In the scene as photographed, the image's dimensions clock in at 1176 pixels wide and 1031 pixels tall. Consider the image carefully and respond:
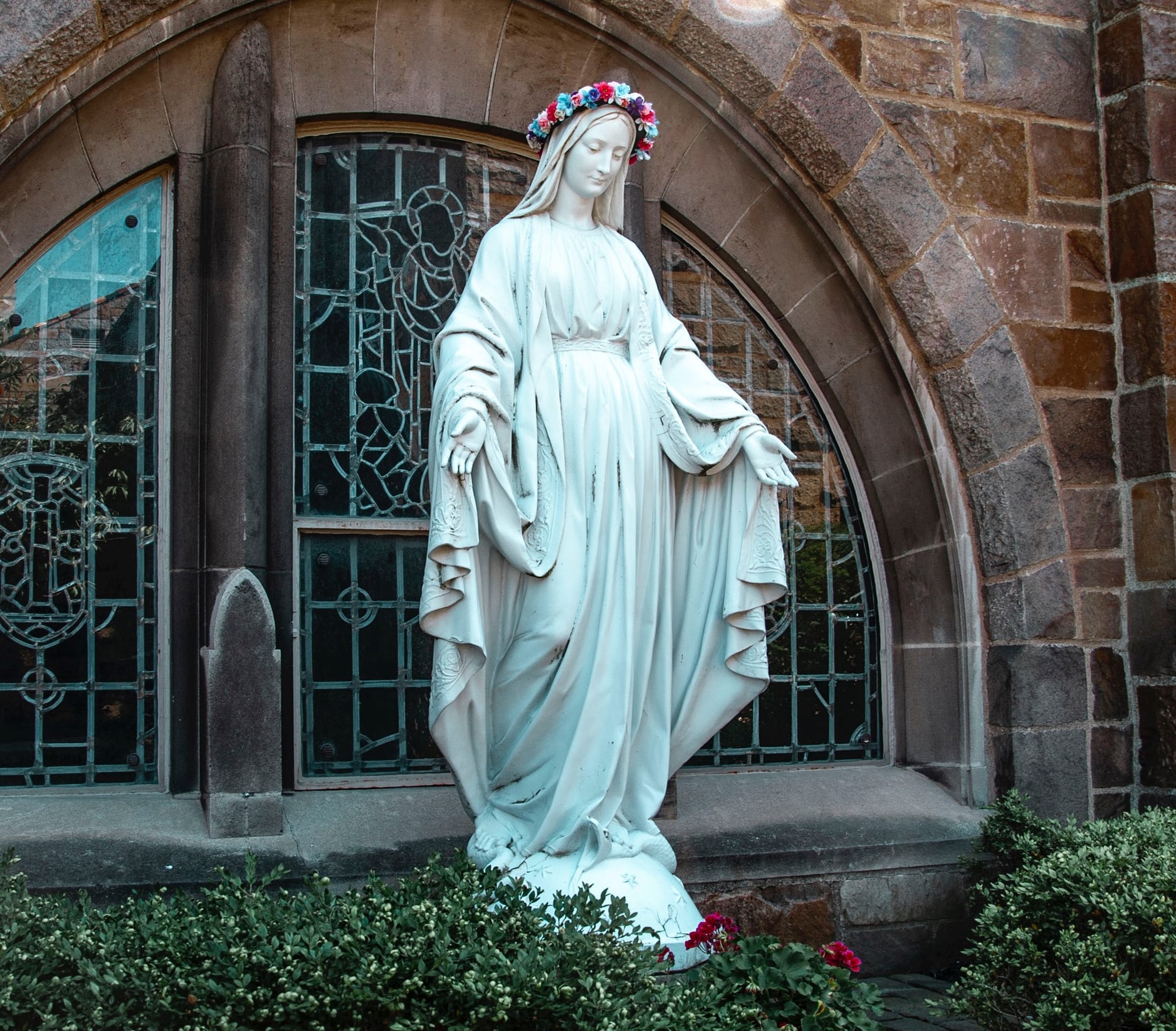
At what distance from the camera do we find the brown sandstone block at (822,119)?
16.8 ft

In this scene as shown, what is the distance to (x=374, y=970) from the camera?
2.73 metres

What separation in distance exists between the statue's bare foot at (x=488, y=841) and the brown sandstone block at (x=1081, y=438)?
2840mm

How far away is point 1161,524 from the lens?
5.23 metres

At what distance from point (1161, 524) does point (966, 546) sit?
2.54 ft

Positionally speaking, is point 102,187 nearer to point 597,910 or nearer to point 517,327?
point 517,327

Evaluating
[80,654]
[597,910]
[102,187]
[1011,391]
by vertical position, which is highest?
[102,187]

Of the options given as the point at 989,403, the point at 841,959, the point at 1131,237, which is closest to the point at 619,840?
the point at 841,959

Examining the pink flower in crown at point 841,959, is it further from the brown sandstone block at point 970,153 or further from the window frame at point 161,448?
the brown sandstone block at point 970,153

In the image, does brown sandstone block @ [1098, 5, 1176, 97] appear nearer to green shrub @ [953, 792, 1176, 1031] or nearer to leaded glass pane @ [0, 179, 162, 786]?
green shrub @ [953, 792, 1176, 1031]

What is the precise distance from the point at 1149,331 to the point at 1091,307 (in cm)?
25

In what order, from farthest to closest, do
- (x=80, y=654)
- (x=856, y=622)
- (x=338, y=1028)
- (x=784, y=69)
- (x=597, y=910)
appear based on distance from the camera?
(x=856, y=622) < (x=784, y=69) < (x=80, y=654) < (x=597, y=910) < (x=338, y=1028)

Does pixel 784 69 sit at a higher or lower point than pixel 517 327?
higher

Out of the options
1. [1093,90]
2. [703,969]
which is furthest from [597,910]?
[1093,90]

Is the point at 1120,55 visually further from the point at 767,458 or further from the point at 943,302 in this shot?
the point at 767,458
